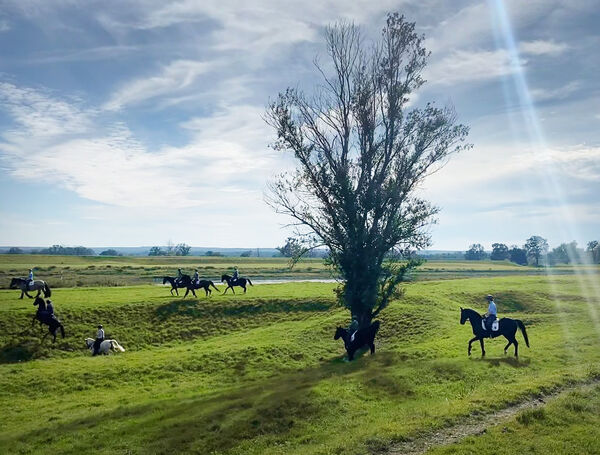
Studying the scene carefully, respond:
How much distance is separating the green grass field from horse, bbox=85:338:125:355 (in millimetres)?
644

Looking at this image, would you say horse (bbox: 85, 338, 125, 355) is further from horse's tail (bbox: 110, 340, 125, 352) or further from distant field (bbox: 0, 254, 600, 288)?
distant field (bbox: 0, 254, 600, 288)

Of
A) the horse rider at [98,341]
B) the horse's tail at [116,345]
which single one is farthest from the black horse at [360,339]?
the horse rider at [98,341]

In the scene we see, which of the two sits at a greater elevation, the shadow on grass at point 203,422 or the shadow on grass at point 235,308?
the shadow on grass at point 235,308

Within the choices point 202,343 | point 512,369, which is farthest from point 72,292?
point 512,369

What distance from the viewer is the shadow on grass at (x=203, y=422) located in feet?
52.4

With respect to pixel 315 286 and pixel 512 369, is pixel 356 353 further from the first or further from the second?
pixel 315 286

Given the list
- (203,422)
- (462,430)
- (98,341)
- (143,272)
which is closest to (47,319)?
(98,341)

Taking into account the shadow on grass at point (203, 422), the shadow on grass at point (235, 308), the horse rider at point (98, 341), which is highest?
the shadow on grass at point (235, 308)

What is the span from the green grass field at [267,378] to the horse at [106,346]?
644mm

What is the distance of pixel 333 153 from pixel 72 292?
30.5 meters

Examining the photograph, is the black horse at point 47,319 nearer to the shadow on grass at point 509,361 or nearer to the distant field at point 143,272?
the distant field at point 143,272

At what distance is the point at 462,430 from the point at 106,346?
2364cm

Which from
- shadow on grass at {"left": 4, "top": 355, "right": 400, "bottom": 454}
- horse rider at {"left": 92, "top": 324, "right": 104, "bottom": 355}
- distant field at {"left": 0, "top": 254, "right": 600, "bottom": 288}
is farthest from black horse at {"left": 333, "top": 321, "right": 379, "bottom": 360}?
horse rider at {"left": 92, "top": 324, "right": 104, "bottom": 355}

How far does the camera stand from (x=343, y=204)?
97.6 ft
